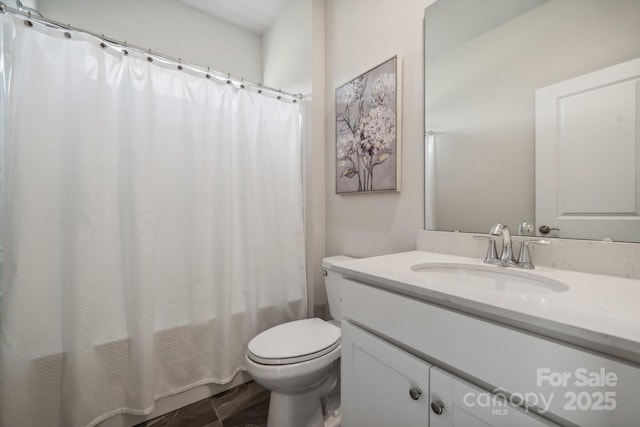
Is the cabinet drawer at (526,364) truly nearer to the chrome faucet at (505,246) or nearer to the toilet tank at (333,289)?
the chrome faucet at (505,246)

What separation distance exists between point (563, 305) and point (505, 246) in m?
0.40

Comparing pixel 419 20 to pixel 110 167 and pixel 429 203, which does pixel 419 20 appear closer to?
pixel 429 203

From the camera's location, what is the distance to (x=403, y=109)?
4.27 ft

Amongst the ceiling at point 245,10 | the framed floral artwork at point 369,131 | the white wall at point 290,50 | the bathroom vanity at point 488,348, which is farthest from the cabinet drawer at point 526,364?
the ceiling at point 245,10

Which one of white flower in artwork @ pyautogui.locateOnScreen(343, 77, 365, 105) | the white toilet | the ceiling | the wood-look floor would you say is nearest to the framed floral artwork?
white flower in artwork @ pyautogui.locateOnScreen(343, 77, 365, 105)

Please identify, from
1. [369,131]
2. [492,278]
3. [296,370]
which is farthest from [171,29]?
[492,278]

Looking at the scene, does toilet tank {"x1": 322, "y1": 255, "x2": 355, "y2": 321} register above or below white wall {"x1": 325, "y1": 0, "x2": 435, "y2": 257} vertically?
below

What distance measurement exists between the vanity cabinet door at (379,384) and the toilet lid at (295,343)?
279 mm

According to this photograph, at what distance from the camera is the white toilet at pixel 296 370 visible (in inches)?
42.3

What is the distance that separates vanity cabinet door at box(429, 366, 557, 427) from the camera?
0.50m

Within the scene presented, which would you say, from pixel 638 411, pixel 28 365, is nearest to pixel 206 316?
pixel 28 365

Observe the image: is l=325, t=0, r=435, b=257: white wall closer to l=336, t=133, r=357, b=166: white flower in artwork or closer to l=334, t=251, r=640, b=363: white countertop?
l=336, t=133, r=357, b=166: white flower in artwork

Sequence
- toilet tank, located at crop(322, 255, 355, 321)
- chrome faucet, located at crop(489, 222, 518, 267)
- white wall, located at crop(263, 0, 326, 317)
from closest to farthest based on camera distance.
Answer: chrome faucet, located at crop(489, 222, 518, 267)
toilet tank, located at crop(322, 255, 355, 321)
white wall, located at crop(263, 0, 326, 317)

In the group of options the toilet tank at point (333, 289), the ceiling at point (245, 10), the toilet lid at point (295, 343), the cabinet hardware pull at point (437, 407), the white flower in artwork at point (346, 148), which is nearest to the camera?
the cabinet hardware pull at point (437, 407)
